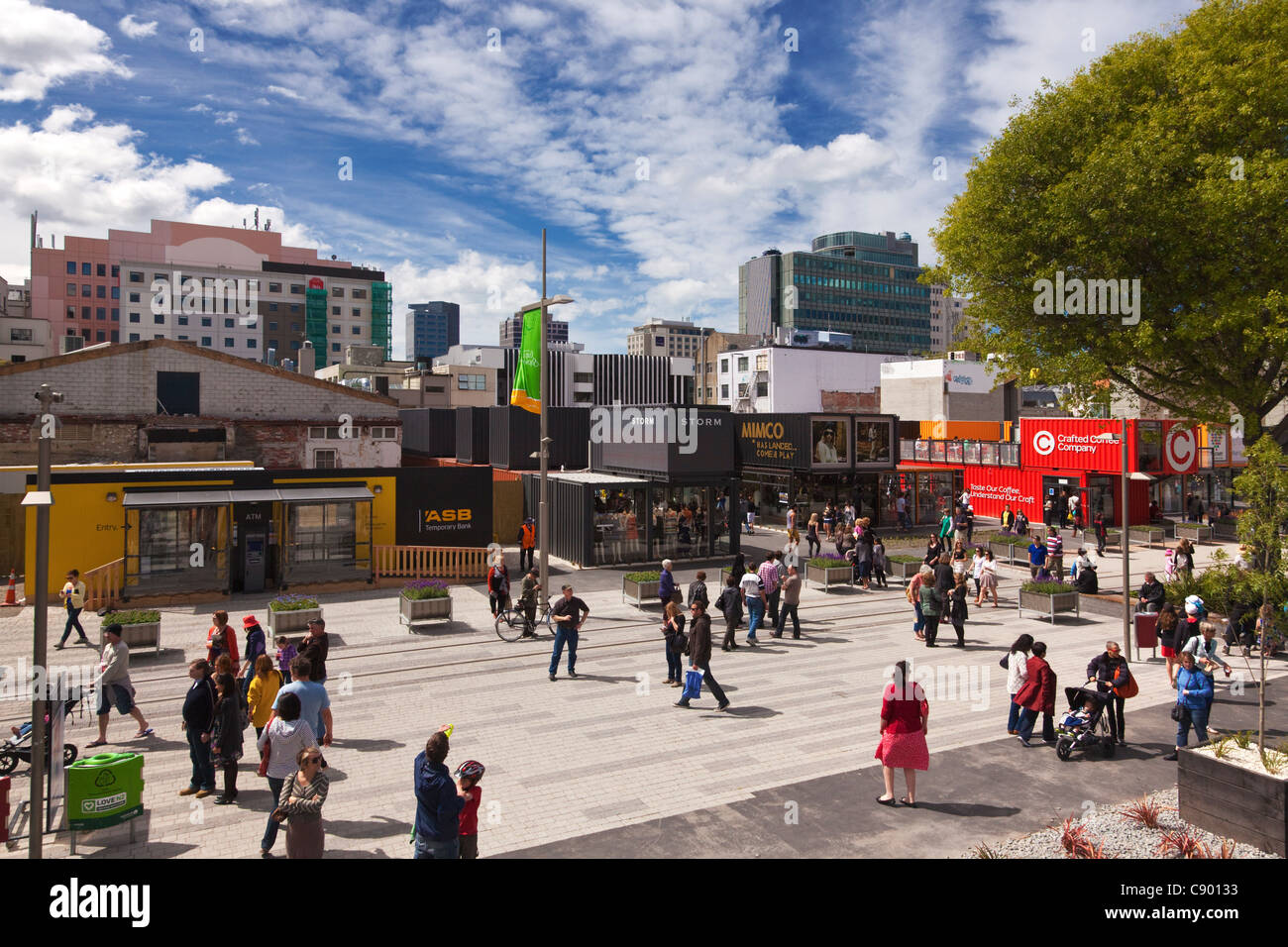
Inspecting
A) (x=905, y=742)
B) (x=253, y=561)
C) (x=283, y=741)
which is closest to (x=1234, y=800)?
(x=905, y=742)

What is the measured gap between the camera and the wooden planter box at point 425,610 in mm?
19922

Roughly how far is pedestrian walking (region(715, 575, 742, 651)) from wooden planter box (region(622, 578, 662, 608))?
4573 millimetres

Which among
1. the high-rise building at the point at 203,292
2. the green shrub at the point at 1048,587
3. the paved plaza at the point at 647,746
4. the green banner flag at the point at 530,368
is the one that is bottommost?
the paved plaza at the point at 647,746

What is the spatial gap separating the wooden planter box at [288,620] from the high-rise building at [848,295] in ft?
519

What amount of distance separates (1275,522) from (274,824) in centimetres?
1504

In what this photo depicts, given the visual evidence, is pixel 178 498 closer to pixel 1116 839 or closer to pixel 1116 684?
pixel 1116 684

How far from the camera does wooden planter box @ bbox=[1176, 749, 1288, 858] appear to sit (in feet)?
27.9

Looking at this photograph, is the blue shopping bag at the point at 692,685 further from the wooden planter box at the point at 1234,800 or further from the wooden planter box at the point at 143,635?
the wooden planter box at the point at 143,635

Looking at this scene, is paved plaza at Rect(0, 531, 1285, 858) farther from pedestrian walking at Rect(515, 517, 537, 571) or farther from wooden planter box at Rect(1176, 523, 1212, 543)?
wooden planter box at Rect(1176, 523, 1212, 543)

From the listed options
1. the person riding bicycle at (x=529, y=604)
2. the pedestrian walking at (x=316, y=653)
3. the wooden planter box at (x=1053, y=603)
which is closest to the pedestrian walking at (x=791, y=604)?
the person riding bicycle at (x=529, y=604)

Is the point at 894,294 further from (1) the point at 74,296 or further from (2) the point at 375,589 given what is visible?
(2) the point at 375,589

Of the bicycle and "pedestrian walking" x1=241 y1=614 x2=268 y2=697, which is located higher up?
"pedestrian walking" x1=241 y1=614 x2=268 y2=697

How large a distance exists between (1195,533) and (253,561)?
37655 millimetres

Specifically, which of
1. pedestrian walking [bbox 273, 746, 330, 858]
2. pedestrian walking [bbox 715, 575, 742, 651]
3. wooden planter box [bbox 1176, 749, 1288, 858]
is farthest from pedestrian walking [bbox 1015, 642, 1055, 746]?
pedestrian walking [bbox 273, 746, 330, 858]
